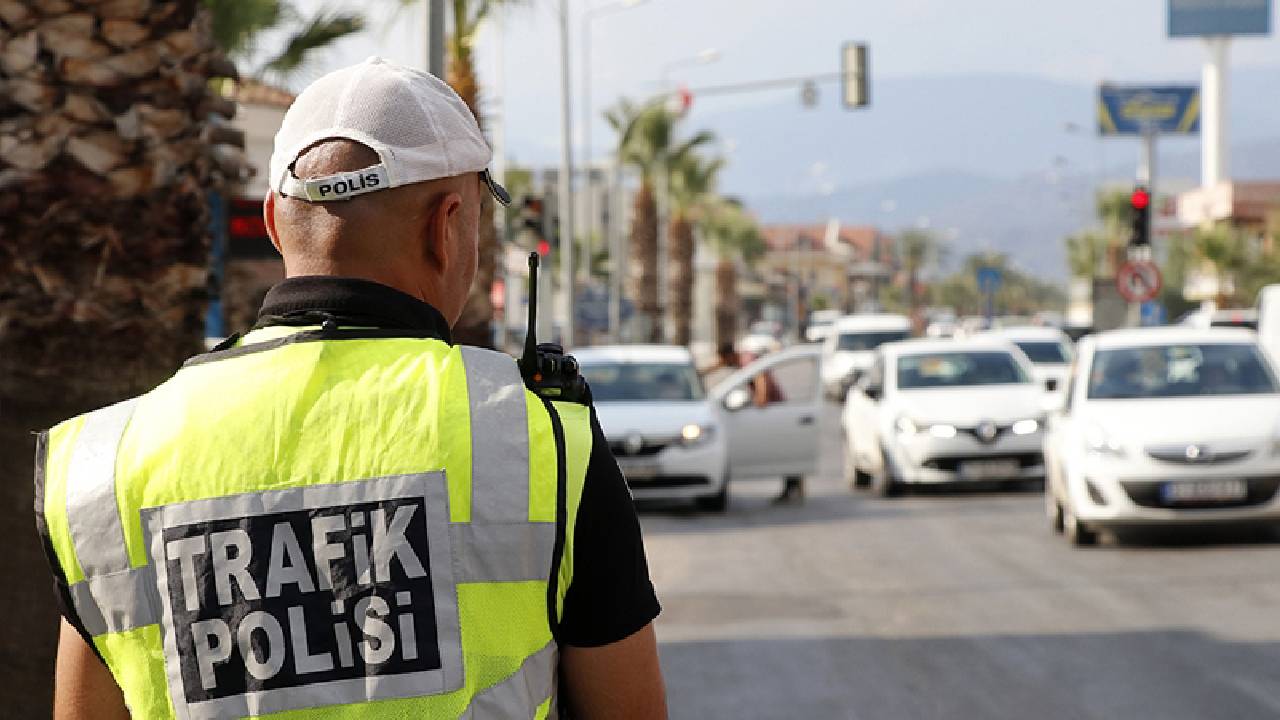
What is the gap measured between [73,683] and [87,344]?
158 inches

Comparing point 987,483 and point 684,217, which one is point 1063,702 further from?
point 684,217

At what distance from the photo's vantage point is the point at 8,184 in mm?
6129

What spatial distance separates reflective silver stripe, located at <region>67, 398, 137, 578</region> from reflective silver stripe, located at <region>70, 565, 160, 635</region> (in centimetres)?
1

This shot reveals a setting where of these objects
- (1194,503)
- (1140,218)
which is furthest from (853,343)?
(1194,503)

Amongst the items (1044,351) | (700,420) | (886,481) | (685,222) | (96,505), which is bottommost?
(886,481)

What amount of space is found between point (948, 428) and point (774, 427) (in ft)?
5.75

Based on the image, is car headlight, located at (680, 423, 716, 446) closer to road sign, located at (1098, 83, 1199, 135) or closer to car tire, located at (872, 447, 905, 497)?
car tire, located at (872, 447, 905, 497)

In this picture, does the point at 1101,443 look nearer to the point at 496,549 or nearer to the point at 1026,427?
the point at 1026,427

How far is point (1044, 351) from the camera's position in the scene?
116 feet

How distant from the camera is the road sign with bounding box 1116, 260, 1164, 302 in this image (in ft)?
94.2

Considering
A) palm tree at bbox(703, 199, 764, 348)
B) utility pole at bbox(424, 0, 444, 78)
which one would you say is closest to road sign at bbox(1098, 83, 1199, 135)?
palm tree at bbox(703, 199, 764, 348)

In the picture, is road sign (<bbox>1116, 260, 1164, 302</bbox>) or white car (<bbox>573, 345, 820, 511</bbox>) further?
road sign (<bbox>1116, 260, 1164, 302</bbox>)

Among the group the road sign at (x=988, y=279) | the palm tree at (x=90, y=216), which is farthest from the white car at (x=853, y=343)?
the palm tree at (x=90, y=216)

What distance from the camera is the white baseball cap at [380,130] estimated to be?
2.29 metres
